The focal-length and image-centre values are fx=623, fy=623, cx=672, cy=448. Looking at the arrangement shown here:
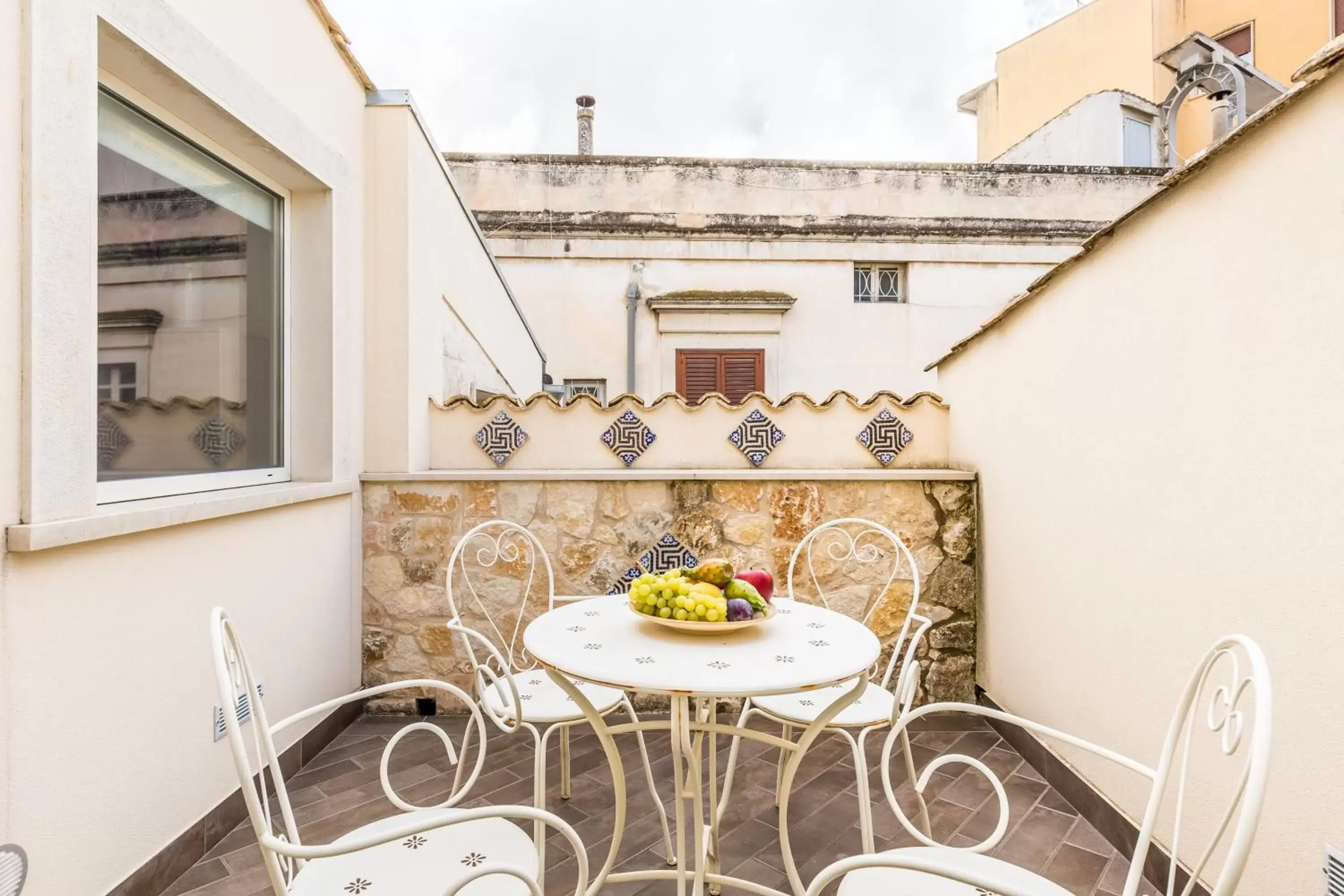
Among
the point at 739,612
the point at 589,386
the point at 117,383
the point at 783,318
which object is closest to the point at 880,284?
the point at 783,318

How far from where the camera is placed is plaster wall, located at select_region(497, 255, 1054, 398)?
7.07 meters

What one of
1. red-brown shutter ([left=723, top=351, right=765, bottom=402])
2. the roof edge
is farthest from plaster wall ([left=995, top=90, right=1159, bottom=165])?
the roof edge

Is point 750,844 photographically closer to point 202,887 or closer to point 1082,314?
point 202,887

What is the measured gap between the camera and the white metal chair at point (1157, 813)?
67 centimetres

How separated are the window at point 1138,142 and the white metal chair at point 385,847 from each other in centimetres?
1022

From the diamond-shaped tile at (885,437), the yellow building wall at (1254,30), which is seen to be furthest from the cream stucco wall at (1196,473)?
the yellow building wall at (1254,30)

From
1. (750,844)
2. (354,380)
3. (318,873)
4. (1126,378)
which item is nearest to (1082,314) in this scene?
(1126,378)

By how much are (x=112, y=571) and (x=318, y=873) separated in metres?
0.96

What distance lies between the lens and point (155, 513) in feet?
5.16

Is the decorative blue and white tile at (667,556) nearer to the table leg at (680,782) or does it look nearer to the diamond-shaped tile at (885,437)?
the diamond-shaped tile at (885,437)

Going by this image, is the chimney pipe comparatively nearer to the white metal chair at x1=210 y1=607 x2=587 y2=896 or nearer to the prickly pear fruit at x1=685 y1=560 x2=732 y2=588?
the prickly pear fruit at x1=685 y1=560 x2=732 y2=588

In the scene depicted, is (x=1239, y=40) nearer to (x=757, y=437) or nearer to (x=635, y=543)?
(x=757, y=437)

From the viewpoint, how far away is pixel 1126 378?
185 centimetres

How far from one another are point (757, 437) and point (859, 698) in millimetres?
1561
